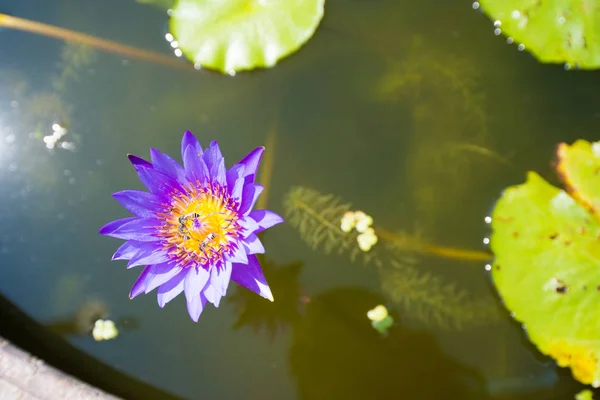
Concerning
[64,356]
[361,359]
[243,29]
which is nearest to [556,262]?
[361,359]

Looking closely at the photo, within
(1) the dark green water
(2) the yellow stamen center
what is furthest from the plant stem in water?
(2) the yellow stamen center

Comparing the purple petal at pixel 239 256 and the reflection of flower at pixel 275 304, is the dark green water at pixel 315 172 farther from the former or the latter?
the purple petal at pixel 239 256

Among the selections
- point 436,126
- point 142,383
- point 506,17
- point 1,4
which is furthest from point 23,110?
point 506,17

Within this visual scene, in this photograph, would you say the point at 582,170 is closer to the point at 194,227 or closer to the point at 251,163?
the point at 251,163

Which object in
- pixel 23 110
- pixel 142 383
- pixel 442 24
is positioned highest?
pixel 442 24

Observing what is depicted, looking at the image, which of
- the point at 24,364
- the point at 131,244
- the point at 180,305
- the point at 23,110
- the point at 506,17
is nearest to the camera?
the point at 131,244

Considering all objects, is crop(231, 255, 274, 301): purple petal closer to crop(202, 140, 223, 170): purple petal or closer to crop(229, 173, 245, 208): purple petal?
crop(229, 173, 245, 208): purple petal

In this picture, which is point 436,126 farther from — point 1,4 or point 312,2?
point 1,4
